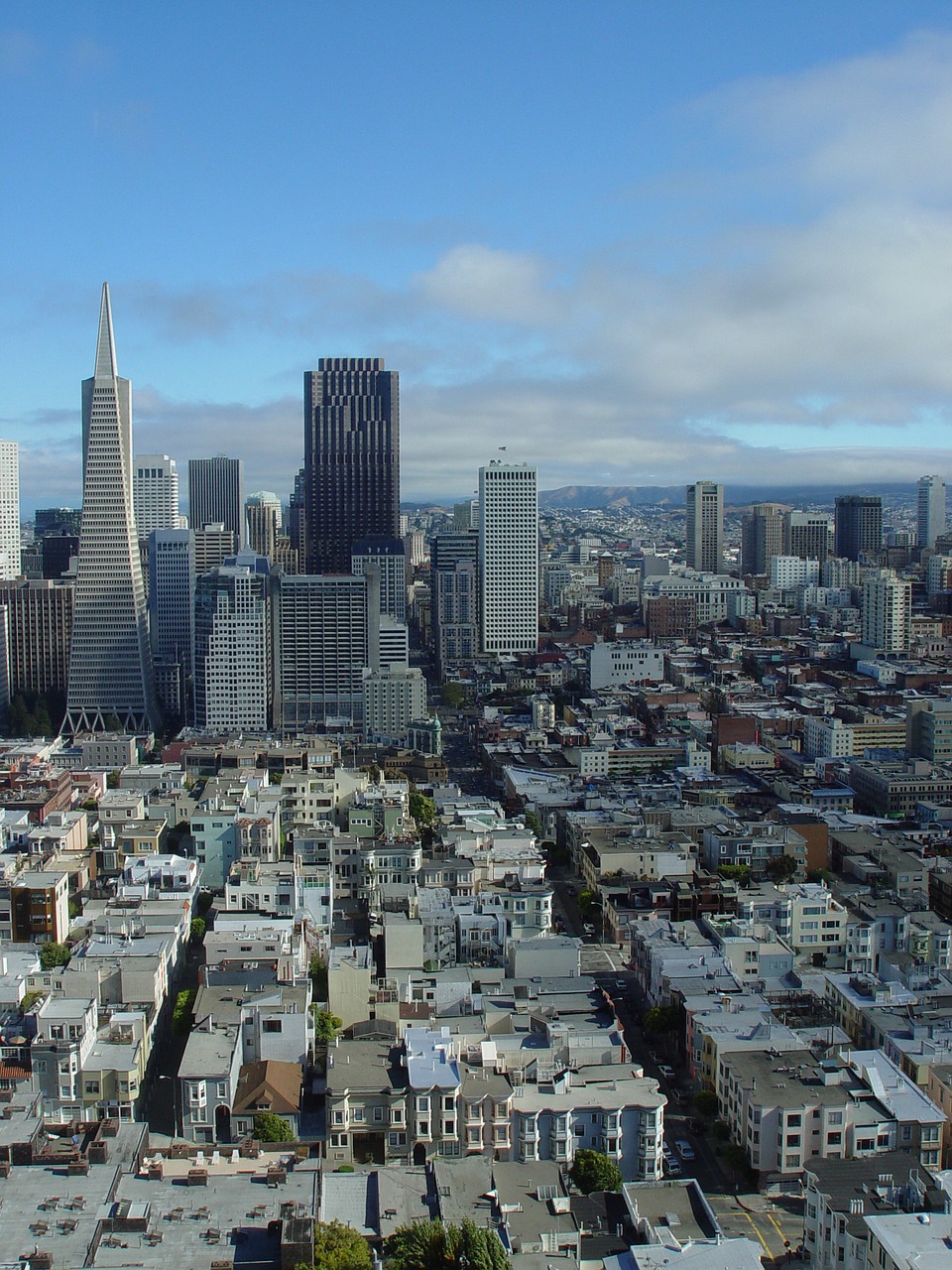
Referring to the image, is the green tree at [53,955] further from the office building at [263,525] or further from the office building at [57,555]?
the office building at [263,525]

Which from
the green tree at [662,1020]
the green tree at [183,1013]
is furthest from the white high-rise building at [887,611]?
the green tree at [183,1013]

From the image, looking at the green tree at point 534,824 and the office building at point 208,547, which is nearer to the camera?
the green tree at point 534,824

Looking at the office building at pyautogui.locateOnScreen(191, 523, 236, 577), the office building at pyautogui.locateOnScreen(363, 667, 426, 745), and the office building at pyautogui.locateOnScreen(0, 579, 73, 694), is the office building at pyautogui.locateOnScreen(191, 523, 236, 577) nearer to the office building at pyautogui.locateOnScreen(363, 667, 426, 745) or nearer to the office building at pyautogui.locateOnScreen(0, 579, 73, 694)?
the office building at pyautogui.locateOnScreen(0, 579, 73, 694)

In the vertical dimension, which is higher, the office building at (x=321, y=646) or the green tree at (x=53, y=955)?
the office building at (x=321, y=646)

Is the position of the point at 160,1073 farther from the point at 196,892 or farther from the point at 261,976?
the point at 196,892

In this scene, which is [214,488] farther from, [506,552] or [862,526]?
[862,526]

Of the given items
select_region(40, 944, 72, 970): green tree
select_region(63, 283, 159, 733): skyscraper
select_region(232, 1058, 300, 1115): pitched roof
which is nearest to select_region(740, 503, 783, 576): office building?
select_region(63, 283, 159, 733): skyscraper

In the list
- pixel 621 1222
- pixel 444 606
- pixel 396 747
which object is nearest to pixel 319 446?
pixel 444 606
